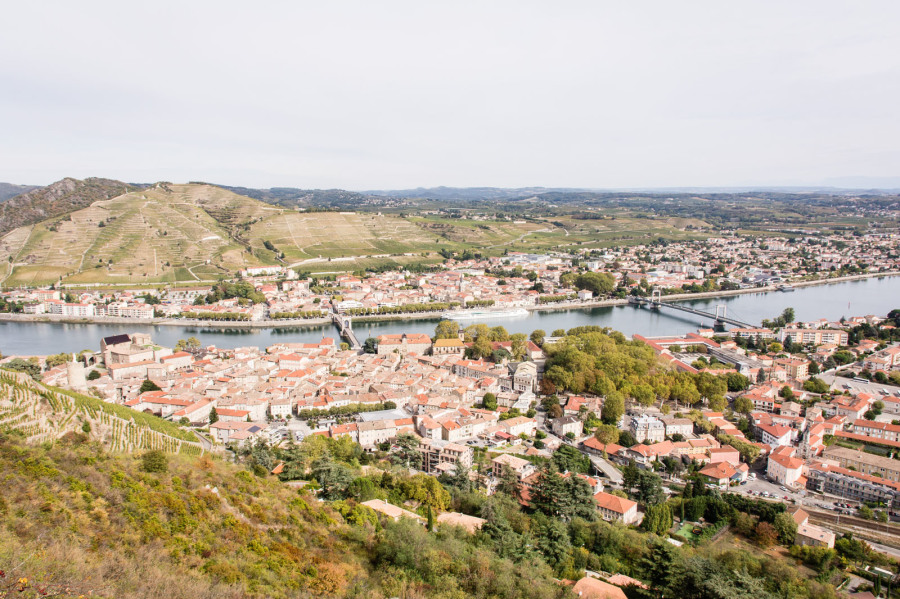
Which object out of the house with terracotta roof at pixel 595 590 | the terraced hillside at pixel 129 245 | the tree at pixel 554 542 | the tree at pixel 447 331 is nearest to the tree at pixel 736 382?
the tree at pixel 447 331

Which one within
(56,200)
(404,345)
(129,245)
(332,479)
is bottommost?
(404,345)

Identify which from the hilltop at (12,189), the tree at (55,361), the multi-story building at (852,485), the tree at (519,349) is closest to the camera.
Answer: the multi-story building at (852,485)

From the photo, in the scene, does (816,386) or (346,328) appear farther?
(346,328)

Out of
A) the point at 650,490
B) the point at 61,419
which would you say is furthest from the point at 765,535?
the point at 61,419

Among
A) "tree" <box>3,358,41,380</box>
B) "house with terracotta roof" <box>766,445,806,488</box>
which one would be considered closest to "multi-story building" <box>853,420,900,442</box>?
"house with terracotta roof" <box>766,445,806,488</box>

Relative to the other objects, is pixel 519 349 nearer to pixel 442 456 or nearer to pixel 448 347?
pixel 448 347

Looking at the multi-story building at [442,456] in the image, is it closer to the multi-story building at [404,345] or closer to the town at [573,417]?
the town at [573,417]

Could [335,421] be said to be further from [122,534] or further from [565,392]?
[122,534]
